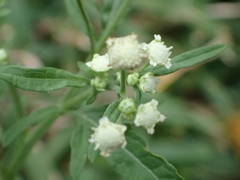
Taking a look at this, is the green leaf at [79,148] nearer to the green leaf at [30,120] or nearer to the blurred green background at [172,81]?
the green leaf at [30,120]

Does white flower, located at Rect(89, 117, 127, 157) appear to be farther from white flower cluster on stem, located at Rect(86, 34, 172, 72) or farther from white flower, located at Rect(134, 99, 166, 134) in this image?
white flower cluster on stem, located at Rect(86, 34, 172, 72)

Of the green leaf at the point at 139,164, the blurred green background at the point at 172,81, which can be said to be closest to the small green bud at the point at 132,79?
the green leaf at the point at 139,164

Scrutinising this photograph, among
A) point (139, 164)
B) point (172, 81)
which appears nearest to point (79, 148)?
point (139, 164)

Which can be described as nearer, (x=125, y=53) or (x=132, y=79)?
(x=125, y=53)

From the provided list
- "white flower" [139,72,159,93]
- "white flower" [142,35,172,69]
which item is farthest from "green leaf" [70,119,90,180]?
"white flower" [142,35,172,69]

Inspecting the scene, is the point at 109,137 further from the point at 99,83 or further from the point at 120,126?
the point at 99,83

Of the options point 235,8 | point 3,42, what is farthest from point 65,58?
point 235,8
